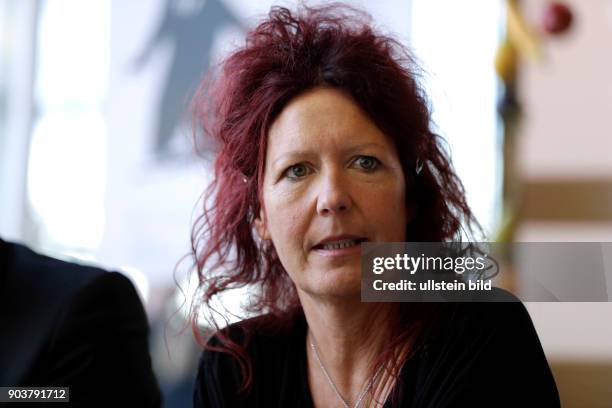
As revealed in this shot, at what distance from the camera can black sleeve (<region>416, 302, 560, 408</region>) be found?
74 centimetres

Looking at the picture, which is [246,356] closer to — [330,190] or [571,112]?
[330,190]

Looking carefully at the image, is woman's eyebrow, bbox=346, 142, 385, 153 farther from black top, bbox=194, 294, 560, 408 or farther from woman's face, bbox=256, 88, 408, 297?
black top, bbox=194, 294, 560, 408

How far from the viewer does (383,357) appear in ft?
2.79

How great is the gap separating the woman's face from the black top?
108 millimetres

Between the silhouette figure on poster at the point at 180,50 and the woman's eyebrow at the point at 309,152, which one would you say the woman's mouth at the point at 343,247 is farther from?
the silhouette figure on poster at the point at 180,50

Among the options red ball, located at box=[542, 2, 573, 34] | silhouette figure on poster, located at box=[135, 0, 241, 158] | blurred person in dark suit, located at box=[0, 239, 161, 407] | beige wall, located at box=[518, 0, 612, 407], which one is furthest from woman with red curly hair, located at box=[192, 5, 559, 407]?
silhouette figure on poster, located at box=[135, 0, 241, 158]

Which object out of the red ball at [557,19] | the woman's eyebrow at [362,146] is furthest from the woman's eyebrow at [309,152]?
the red ball at [557,19]

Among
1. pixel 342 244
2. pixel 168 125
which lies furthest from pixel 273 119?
pixel 168 125

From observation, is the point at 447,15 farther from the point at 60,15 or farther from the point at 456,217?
the point at 60,15

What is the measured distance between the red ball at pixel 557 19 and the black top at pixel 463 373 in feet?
2.79

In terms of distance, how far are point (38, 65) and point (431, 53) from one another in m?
1.33

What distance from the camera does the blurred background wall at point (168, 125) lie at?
4.70 ft

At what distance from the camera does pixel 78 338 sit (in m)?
0.85

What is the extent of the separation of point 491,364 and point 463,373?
3 cm
